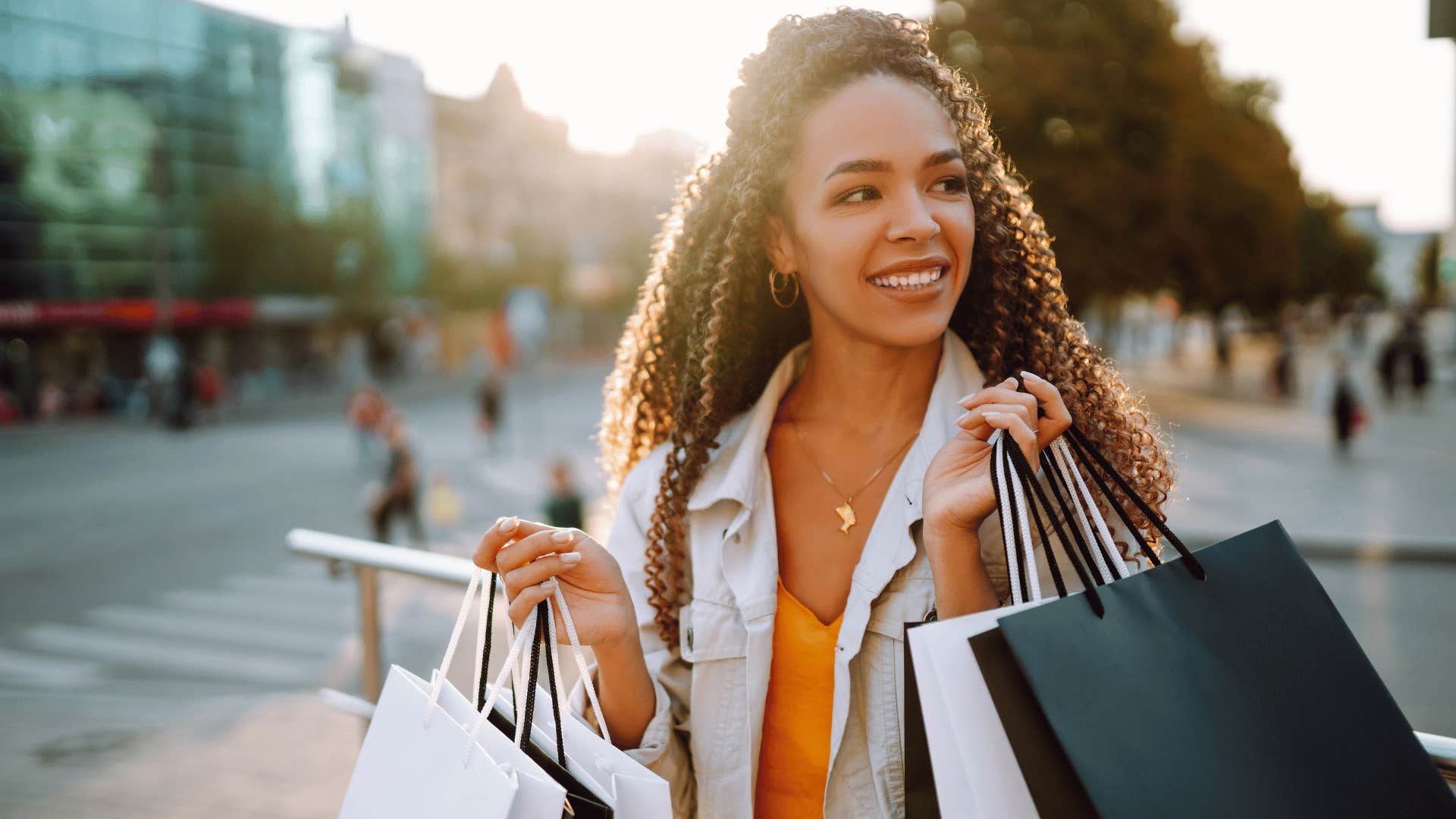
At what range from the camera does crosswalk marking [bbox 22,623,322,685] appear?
7605mm

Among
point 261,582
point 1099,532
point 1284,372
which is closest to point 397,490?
point 261,582

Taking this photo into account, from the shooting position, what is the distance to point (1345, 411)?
16.2 m

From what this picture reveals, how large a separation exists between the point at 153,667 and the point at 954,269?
804cm

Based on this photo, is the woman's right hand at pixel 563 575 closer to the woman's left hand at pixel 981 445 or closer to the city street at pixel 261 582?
the woman's left hand at pixel 981 445

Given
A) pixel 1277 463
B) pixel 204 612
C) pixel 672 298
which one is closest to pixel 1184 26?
pixel 1277 463

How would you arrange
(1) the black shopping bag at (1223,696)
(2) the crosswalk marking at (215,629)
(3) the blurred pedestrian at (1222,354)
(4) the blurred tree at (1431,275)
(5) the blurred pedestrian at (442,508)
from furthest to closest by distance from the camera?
(4) the blurred tree at (1431,275)
(3) the blurred pedestrian at (1222,354)
(5) the blurred pedestrian at (442,508)
(2) the crosswalk marking at (215,629)
(1) the black shopping bag at (1223,696)

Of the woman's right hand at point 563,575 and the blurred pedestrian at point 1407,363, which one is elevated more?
the woman's right hand at point 563,575

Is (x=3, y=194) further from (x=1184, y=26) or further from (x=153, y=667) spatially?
(x=1184, y=26)

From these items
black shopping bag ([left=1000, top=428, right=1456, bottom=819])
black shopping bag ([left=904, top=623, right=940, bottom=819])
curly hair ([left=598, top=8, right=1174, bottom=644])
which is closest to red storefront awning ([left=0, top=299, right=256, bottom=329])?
curly hair ([left=598, top=8, right=1174, bottom=644])

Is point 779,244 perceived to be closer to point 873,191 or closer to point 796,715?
point 873,191

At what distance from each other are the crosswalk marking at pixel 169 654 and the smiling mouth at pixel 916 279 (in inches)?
276

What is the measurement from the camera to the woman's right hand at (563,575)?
61.5 inches

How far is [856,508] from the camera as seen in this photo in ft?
6.34

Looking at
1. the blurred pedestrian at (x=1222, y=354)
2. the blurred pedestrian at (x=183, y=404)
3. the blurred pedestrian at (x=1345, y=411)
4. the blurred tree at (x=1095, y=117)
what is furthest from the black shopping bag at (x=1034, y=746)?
the blurred pedestrian at (x=1222, y=354)
